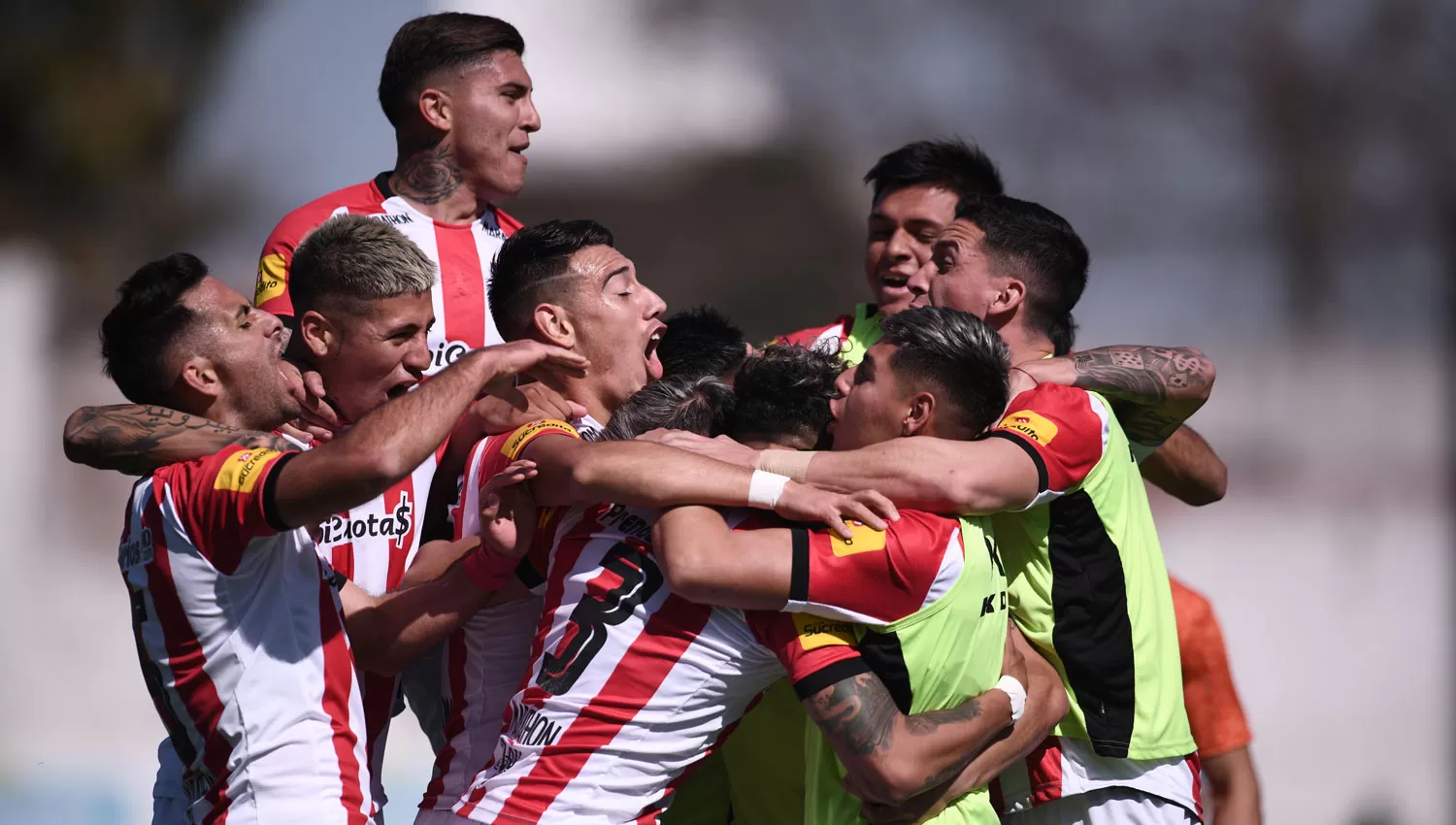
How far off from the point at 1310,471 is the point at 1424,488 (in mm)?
887

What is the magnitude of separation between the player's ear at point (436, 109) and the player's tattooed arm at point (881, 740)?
3.03m

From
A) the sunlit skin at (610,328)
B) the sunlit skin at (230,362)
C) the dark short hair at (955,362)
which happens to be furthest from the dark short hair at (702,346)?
the sunlit skin at (230,362)

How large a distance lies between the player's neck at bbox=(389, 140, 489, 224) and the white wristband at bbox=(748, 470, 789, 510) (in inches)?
95.7

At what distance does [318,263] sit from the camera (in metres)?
3.62

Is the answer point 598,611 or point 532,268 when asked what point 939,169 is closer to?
point 532,268

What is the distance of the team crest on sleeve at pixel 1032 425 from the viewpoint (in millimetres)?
3252

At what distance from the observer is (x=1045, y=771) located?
346 centimetres

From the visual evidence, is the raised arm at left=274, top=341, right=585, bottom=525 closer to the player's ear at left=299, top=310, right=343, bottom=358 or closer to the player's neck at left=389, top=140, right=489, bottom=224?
the player's ear at left=299, top=310, right=343, bottom=358

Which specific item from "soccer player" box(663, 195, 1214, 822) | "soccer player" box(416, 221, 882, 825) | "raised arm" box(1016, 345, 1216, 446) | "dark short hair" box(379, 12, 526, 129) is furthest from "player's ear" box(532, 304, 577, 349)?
"dark short hair" box(379, 12, 526, 129)

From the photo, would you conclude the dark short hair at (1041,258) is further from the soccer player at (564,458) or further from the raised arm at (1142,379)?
the soccer player at (564,458)

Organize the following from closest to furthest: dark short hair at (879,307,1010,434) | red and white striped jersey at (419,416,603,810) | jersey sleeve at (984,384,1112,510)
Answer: dark short hair at (879,307,1010,434) < jersey sleeve at (984,384,1112,510) < red and white striped jersey at (419,416,603,810)

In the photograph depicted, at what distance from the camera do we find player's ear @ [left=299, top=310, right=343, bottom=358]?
360cm

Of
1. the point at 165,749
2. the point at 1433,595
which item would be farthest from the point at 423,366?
the point at 1433,595

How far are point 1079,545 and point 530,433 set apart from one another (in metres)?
1.46
